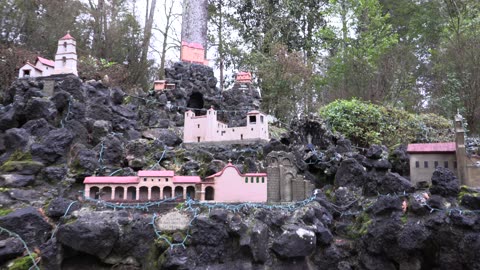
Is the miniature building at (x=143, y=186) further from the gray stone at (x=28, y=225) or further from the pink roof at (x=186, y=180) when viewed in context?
the gray stone at (x=28, y=225)

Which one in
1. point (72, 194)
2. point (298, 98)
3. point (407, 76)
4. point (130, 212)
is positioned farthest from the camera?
point (298, 98)

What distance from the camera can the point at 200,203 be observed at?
41.4 feet

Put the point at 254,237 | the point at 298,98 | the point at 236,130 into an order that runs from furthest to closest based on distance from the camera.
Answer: the point at 298,98
the point at 236,130
the point at 254,237

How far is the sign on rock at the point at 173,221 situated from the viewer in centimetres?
1205

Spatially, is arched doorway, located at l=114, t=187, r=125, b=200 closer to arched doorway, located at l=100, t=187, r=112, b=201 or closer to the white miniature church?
arched doorway, located at l=100, t=187, r=112, b=201

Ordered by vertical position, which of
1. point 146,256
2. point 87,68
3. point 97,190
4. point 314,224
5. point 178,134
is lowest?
point 146,256

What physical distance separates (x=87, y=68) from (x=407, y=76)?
17813 millimetres

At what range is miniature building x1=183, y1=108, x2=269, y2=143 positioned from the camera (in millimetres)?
17609

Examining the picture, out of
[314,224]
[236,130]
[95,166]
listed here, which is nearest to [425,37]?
[236,130]

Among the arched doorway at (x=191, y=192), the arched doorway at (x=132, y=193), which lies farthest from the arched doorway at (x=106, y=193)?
the arched doorway at (x=191, y=192)

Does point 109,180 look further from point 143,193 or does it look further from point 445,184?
point 445,184

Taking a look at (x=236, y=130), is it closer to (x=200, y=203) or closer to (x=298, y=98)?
(x=200, y=203)

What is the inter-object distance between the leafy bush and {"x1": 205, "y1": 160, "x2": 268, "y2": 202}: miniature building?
7.55 metres

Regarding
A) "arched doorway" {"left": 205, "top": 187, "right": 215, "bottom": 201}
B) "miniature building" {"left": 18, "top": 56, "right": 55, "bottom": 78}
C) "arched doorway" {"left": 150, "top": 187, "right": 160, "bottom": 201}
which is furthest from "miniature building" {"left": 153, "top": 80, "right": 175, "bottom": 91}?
"arched doorway" {"left": 205, "top": 187, "right": 215, "bottom": 201}
